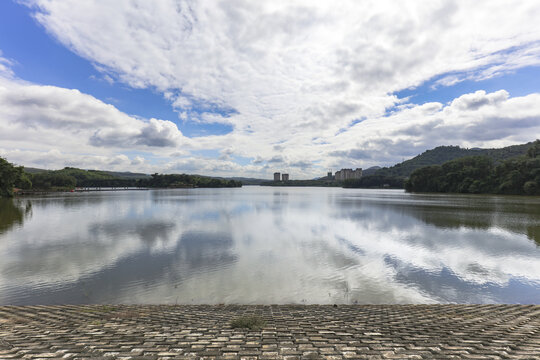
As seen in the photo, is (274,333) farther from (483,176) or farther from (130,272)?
(483,176)

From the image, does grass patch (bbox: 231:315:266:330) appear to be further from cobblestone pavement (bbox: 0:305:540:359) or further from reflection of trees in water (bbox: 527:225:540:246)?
reflection of trees in water (bbox: 527:225:540:246)

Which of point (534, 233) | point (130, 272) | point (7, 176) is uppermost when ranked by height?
point (7, 176)

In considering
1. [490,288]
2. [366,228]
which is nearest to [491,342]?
[490,288]

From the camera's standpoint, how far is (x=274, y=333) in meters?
5.37

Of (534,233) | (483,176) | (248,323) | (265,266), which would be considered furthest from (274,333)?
(483,176)

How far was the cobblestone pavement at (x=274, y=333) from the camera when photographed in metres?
4.40

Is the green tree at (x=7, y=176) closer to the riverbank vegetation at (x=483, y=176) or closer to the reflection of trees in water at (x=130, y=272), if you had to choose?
the reflection of trees in water at (x=130, y=272)

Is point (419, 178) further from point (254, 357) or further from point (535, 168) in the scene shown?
point (254, 357)

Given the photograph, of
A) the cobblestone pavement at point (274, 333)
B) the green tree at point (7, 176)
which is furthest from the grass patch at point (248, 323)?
the green tree at point (7, 176)

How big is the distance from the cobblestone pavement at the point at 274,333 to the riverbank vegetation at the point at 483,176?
325ft

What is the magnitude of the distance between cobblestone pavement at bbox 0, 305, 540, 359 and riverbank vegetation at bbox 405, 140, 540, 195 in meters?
99.0

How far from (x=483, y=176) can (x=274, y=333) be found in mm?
124581

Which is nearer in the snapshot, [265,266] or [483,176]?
[265,266]

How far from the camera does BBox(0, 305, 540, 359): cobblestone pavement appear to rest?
440 cm
